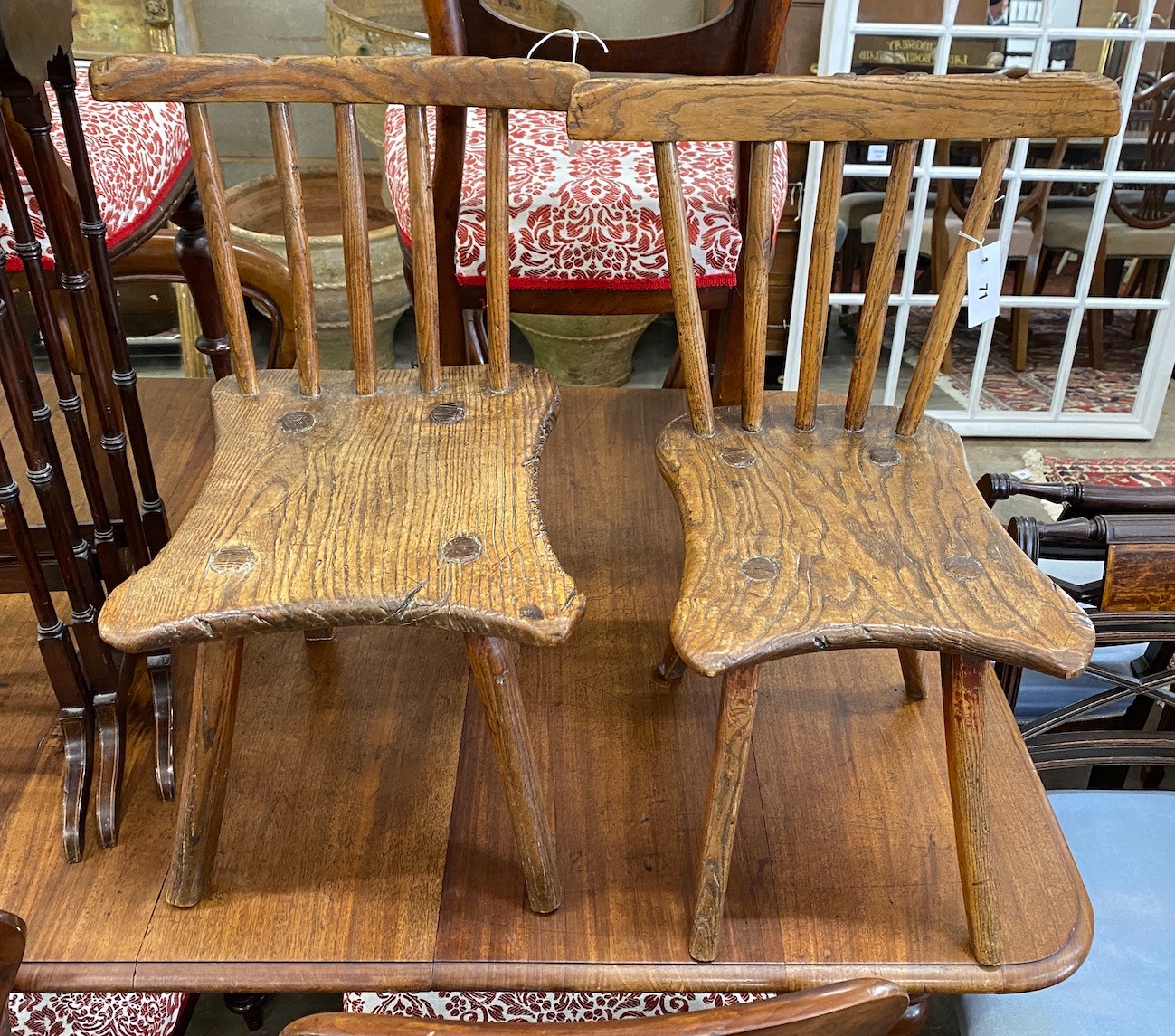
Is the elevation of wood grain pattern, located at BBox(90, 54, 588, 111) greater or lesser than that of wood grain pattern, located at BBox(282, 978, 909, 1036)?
greater

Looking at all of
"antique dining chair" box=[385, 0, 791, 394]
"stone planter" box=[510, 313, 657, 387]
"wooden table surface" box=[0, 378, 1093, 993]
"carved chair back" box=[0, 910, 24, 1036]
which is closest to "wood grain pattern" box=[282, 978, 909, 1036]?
"carved chair back" box=[0, 910, 24, 1036]

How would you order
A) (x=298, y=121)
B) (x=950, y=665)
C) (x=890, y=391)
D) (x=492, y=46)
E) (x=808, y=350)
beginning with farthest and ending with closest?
(x=298, y=121) → (x=890, y=391) → (x=492, y=46) → (x=808, y=350) → (x=950, y=665)

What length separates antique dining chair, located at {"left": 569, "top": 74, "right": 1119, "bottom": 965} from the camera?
776 millimetres

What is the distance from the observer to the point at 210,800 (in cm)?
88

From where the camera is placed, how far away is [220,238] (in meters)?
0.97

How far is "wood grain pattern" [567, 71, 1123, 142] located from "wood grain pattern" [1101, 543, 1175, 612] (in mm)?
472

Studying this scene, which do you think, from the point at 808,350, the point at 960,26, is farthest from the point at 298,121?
the point at 808,350

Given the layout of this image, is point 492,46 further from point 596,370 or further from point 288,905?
point 596,370

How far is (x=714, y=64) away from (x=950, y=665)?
76 centimetres

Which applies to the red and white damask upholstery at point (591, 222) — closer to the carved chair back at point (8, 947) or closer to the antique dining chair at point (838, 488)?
the antique dining chair at point (838, 488)

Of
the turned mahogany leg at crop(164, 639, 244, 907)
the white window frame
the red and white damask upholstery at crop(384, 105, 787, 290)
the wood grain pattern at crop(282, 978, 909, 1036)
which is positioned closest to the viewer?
the wood grain pattern at crop(282, 978, 909, 1036)

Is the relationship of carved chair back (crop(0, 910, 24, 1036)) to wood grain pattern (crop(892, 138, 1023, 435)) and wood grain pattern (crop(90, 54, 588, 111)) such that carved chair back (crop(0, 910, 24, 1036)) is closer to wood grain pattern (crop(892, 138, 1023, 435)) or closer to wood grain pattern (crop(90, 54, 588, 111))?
wood grain pattern (crop(90, 54, 588, 111))


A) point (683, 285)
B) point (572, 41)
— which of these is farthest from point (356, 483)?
point (572, 41)

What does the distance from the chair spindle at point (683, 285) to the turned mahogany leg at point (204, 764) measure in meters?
0.49
